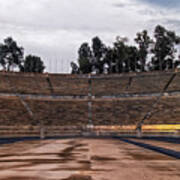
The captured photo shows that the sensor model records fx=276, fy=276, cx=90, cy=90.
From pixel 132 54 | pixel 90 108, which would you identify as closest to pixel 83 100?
pixel 90 108

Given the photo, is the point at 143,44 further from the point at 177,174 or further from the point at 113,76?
the point at 177,174

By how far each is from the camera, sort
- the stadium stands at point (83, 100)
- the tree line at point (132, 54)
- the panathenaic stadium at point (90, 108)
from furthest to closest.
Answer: the tree line at point (132, 54) → the stadium stands at point (83, 100) → the panathenaic stadium at point (90, 108)

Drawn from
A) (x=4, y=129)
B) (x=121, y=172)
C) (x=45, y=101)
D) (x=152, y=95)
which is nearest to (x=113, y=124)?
(x=152, y=95)

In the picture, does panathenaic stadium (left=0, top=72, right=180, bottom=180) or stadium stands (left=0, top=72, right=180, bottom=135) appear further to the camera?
stadium stands (left=0, top=72, right=180, bottom=135)

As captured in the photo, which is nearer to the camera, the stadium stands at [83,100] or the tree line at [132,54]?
the stadium stands at [83,100]

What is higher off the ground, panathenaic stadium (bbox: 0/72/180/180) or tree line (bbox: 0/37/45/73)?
tree line (bbox: 0/37/45/73)

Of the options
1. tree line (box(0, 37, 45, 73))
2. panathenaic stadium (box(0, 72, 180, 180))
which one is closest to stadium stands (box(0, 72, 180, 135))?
panathenaic stadium (box(0, 72, 180, 180))

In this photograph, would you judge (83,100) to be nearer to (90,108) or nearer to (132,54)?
(90,108)

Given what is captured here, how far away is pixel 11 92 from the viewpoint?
45875 millimetres

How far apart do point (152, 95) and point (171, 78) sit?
533cm

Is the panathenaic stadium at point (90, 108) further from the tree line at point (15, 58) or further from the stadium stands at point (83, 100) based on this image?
the tree line at point (15, 58)

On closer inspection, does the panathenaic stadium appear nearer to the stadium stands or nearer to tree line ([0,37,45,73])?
the stadium stands

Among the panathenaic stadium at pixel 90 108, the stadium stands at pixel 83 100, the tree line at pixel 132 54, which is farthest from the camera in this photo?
the tree line at pixel 132 54

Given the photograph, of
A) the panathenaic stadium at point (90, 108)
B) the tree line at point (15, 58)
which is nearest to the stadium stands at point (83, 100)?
the panathenaic stadium at point (90, 108)
